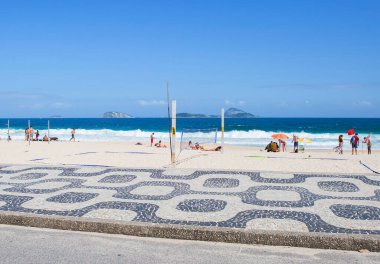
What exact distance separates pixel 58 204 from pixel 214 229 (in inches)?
115

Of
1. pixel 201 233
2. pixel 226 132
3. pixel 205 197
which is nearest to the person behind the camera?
pixel 201 233

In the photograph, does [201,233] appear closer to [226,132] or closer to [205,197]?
[205,197]

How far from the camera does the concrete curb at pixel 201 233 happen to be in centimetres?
455

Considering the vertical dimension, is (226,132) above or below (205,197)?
above

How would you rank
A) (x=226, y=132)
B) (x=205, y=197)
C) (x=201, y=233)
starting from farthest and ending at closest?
(x=226, y=132), (x=205, y=197), (x=201, y=233)

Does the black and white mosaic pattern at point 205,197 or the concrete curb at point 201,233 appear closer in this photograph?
the concrete curb at point 201,233

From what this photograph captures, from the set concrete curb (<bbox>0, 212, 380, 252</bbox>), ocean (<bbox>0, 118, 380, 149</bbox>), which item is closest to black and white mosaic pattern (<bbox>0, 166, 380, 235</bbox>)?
concrete curb (<bbox>0, 212, 380, 252</bbox>)

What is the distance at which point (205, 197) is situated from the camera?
711cm

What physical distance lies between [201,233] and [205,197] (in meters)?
2.20

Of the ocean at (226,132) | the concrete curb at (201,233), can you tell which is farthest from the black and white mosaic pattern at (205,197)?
the ocean at (226,132)

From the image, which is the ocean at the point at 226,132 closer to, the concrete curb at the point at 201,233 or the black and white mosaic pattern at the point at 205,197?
the black and white mosaic pattern at the point at 205,197

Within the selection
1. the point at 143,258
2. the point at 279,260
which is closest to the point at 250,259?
the point at 279,260

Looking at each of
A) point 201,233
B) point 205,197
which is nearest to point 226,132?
point 205,197

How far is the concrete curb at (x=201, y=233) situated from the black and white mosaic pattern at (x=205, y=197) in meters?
0.29
